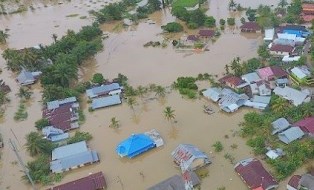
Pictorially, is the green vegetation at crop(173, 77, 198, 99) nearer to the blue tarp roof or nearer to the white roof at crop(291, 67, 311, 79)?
the blue tarp roof

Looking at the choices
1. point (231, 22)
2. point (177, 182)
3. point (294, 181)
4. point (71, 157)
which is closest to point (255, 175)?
point (294, 181)

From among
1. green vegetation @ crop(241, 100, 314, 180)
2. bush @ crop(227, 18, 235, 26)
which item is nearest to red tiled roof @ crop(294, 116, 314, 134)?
green vegetation @ crop(241, 100, 314, 180)

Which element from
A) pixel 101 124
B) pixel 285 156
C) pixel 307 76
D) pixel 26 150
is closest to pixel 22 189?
pixel 26 150

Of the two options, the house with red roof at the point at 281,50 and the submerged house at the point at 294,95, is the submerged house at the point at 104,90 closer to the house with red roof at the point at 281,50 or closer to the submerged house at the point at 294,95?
the submerged house at the point at 294,95

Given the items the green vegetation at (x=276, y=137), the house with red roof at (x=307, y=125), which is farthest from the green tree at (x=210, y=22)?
the house with red roof at (x=307, y=125)

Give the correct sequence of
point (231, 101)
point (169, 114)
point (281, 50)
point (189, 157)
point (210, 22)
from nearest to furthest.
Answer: point (189, 157) → point (169, 114) → point (231, 101) → point (281, 50) → point (210, 22)

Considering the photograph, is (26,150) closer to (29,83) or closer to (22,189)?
(22,189)

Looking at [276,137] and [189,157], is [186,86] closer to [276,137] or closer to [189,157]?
[276,137]
